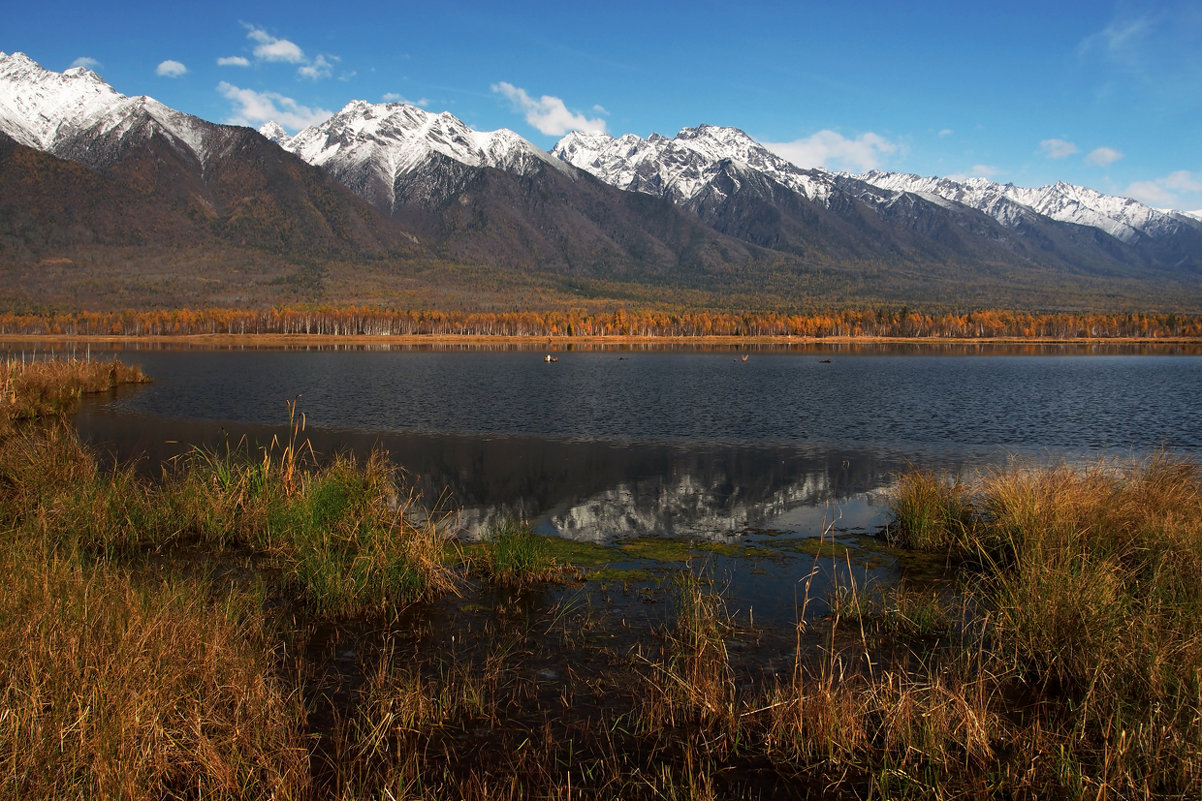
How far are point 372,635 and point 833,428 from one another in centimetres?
2607

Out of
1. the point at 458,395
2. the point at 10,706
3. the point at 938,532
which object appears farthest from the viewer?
the point at 458,395

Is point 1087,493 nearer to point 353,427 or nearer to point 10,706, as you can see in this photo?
point 10,706

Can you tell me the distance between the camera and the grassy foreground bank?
5.63 m

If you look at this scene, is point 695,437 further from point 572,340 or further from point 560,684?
point 572,340

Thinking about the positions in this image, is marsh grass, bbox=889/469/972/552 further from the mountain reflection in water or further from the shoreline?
the shoreline

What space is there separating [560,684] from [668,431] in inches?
931

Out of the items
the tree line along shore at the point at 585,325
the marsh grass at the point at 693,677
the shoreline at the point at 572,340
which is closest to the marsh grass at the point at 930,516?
the marsh grass at the point at 693,677

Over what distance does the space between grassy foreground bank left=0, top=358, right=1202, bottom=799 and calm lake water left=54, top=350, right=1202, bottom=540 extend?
19.4 feet

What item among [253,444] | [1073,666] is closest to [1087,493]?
[1073,666]

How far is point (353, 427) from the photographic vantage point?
31.5 metres

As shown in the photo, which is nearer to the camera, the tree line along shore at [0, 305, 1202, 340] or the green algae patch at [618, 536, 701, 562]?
the green algae patch at [618, 536, 701, 562]

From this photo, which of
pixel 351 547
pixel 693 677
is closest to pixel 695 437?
pixel 351 547

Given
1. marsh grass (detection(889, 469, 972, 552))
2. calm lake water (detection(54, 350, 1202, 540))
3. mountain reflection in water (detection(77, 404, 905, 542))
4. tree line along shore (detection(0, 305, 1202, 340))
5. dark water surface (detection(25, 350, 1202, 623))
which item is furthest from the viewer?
tree line along shore (detection(0, 305, 1202, 340))

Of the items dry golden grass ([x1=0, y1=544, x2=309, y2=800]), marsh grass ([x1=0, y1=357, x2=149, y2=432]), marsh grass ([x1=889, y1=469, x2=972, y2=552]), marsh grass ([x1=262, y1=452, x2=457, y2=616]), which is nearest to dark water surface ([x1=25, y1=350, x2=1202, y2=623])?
marsh grass ([x1=889, y1=469, x2=972, y2=552])
